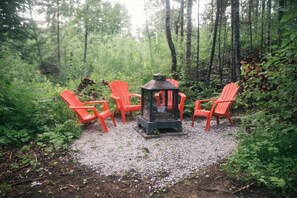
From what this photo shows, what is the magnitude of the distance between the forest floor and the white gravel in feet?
0.48

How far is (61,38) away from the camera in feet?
42.3

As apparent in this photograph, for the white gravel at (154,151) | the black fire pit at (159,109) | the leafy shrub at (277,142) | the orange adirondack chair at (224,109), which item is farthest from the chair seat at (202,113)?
the leafy shrub at (277,142)

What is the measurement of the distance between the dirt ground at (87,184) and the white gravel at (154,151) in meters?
0.16

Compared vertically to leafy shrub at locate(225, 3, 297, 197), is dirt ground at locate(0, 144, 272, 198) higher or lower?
lower

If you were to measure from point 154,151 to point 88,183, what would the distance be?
49.9 inches

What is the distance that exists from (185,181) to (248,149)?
38.1 inches

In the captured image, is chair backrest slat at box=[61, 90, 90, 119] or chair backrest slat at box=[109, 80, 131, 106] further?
chair backrest slat at box=[109, 80, 131, 106]

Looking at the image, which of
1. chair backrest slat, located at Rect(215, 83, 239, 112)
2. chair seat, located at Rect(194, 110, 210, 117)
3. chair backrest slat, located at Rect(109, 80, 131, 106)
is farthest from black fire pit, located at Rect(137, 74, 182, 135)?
chair backrest slat, located at Rect(109, 80, 131, 106)

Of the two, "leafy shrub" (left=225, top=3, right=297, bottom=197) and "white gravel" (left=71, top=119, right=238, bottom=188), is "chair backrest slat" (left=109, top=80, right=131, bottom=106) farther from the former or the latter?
"leafy shrub" (left=225, top=3, right=297, bottom=197)

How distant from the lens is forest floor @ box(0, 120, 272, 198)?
9.52 ft

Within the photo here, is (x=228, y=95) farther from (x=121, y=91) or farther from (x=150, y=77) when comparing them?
(x=150, y=77)

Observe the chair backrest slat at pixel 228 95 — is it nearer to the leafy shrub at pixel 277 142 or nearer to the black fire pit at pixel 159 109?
the black fire pit at pixel 159 109

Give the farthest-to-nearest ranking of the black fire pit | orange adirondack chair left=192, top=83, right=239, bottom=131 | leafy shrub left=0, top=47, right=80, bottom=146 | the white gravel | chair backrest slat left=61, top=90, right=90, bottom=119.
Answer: orange adirondack chair left=192, top=83, right=239, bottom=131 < chair backrest slat left=61, top=90, right=90, bottom=119 < the black fire pit < leafy shrub left=0, top=47, right=80, bottom=146 < the white gravel

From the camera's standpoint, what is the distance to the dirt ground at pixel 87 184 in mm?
2904
